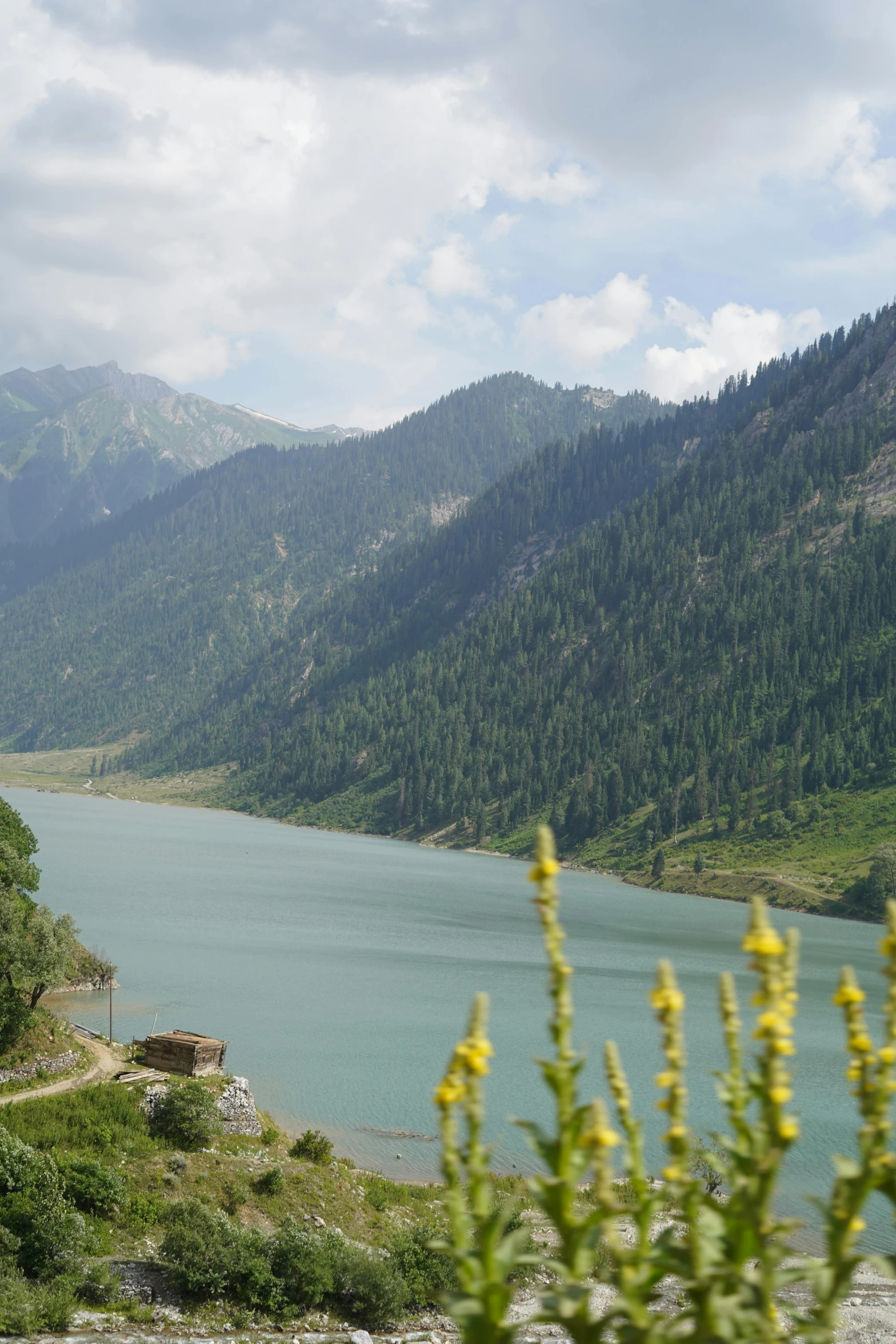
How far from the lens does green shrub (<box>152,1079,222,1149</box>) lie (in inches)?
1529

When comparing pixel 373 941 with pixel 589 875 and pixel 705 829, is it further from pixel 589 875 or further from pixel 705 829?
pixel 705 829

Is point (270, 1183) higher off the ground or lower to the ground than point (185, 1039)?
lower

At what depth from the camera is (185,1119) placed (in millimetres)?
38969

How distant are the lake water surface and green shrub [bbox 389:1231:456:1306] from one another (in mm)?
5548

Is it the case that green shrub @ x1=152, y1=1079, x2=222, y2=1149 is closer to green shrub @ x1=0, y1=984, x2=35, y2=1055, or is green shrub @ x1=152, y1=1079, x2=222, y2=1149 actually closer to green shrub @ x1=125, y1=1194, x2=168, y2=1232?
green shrub @ x1=125, y1=1194, x2=168, y2=1232

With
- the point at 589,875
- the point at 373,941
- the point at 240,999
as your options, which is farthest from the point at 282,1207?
the point at 589,875

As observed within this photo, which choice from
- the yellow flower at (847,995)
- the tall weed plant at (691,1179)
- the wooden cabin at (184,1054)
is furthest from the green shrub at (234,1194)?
the yellow flower at (847,995)

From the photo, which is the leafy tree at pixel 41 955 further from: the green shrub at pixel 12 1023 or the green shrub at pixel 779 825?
the green shrub at pixel 779 825

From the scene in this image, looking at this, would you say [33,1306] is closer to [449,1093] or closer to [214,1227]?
[214,1227]

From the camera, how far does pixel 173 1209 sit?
112 ft

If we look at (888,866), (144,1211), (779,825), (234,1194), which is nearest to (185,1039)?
(234,1194)

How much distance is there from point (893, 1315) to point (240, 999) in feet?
154

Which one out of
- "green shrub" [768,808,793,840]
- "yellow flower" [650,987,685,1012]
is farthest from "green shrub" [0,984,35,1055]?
"green shrub" [768,808,793,840]

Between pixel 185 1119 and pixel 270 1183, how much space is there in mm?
4323
